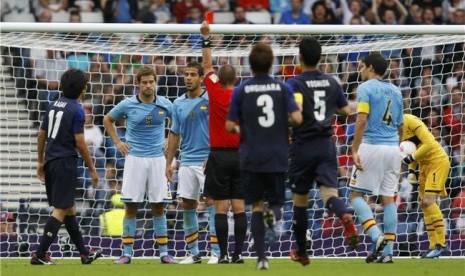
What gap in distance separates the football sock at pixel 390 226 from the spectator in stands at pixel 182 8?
29.3ft

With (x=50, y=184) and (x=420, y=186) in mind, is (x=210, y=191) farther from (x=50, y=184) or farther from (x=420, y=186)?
(x=420, y=186)

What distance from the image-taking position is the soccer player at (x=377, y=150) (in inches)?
523

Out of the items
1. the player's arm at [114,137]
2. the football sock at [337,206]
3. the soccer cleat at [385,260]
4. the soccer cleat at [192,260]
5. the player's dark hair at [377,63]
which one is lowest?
the soccer cleat at [192,260]

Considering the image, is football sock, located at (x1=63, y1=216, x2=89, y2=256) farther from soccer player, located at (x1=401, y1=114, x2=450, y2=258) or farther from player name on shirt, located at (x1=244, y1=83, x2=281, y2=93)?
soccer player, located at (x1=401, y1=114, x2=450, y2=258)

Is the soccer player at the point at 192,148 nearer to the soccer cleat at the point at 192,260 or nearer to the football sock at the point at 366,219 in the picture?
the soccer cleat at the point at 192,260

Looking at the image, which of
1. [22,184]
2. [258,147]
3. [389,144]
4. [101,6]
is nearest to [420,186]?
[389,144]

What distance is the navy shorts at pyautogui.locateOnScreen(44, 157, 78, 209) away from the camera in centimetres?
1320

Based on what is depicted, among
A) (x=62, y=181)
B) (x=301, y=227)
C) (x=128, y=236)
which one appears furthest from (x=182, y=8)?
(x=301, y=227)

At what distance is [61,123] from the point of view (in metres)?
13.2

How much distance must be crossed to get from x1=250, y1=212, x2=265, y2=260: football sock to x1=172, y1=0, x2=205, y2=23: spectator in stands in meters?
10.8

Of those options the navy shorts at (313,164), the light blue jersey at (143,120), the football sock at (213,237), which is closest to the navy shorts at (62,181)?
the light blue jersey at (143,120)

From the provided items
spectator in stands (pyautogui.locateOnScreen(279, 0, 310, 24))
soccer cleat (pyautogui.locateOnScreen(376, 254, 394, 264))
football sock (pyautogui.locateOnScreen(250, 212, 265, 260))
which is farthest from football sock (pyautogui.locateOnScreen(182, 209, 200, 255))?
spectator in stands (pyautogui.locateOnScreen(279, 0, 310, 24))

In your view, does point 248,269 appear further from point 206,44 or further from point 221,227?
point 206,44

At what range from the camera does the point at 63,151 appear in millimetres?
13273
